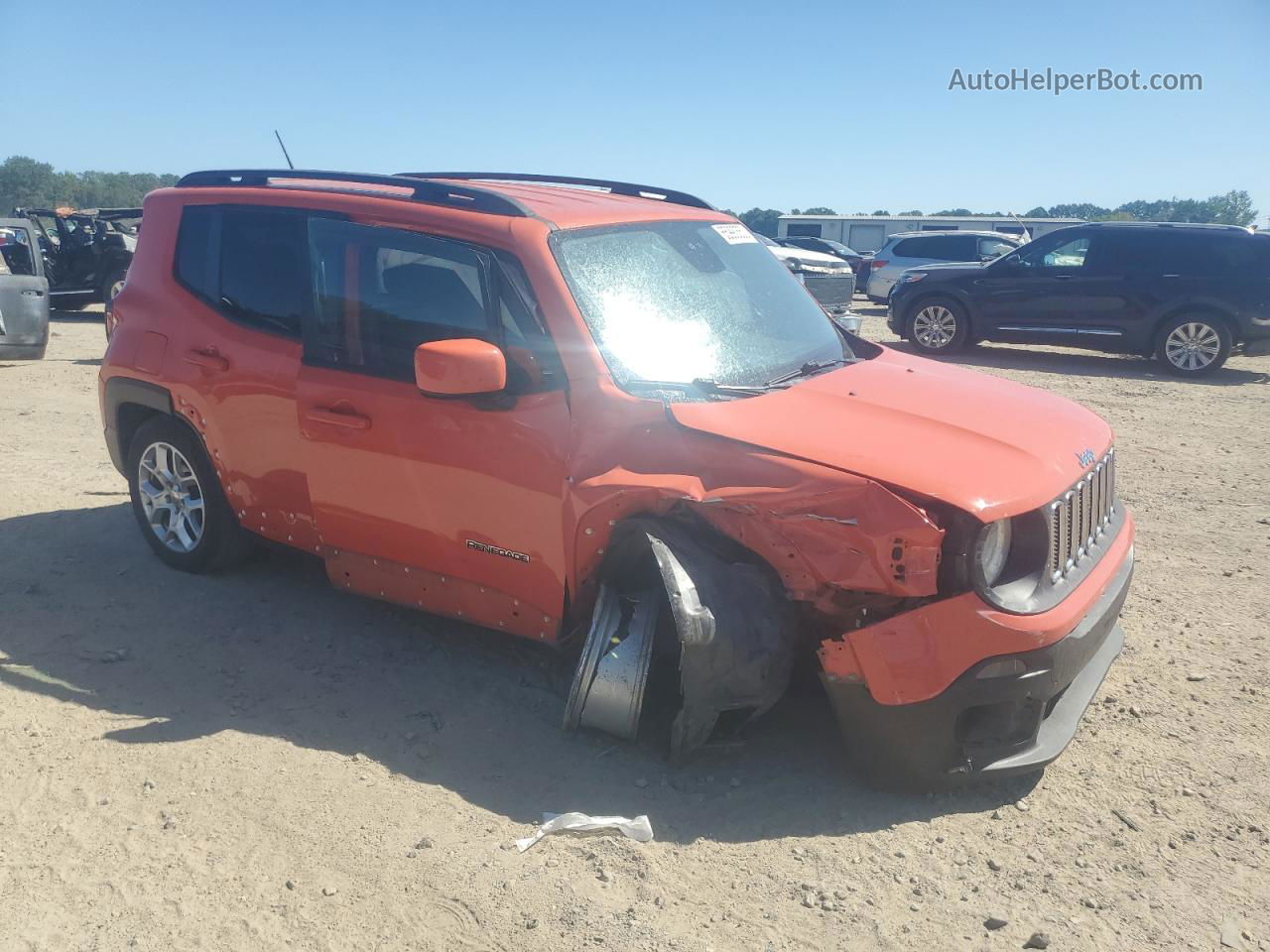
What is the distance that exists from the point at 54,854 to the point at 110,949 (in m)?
0.52

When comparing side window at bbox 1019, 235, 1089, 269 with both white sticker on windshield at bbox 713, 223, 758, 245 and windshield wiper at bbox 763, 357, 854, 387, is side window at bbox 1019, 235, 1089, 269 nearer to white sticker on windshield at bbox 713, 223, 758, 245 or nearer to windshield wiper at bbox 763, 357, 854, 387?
white sticker on windshield at bbox 713, 223, 758, 245

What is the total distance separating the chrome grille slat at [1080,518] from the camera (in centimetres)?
326

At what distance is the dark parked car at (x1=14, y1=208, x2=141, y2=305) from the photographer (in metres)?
16.2

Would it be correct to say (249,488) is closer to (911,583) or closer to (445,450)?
(445,450)

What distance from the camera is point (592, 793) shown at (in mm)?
Answer: 3365

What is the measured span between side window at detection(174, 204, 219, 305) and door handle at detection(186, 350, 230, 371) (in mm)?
244

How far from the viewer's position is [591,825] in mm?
3164

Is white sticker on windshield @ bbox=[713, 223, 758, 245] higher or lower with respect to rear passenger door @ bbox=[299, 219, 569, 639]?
higher

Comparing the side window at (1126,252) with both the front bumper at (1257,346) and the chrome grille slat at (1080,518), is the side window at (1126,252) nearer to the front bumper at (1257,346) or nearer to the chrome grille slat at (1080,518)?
the front bumper at (1257,346)

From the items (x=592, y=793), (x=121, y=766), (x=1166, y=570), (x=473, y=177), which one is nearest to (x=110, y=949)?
(x=121, y=766)

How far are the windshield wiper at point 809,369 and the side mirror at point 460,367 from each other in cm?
103

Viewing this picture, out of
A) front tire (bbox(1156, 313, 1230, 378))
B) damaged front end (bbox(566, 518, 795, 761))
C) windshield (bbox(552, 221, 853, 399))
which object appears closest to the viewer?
damaged front end (bbox(566, 518, 795, 761))

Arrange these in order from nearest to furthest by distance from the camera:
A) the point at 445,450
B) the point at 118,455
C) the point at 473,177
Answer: the point at 445,450
the point at 118,455
the point at 473,177

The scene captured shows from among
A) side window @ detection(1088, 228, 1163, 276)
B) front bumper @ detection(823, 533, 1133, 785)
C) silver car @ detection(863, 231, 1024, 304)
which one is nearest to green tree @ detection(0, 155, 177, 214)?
silver car @ detection(863, 231, 1024, 304)
